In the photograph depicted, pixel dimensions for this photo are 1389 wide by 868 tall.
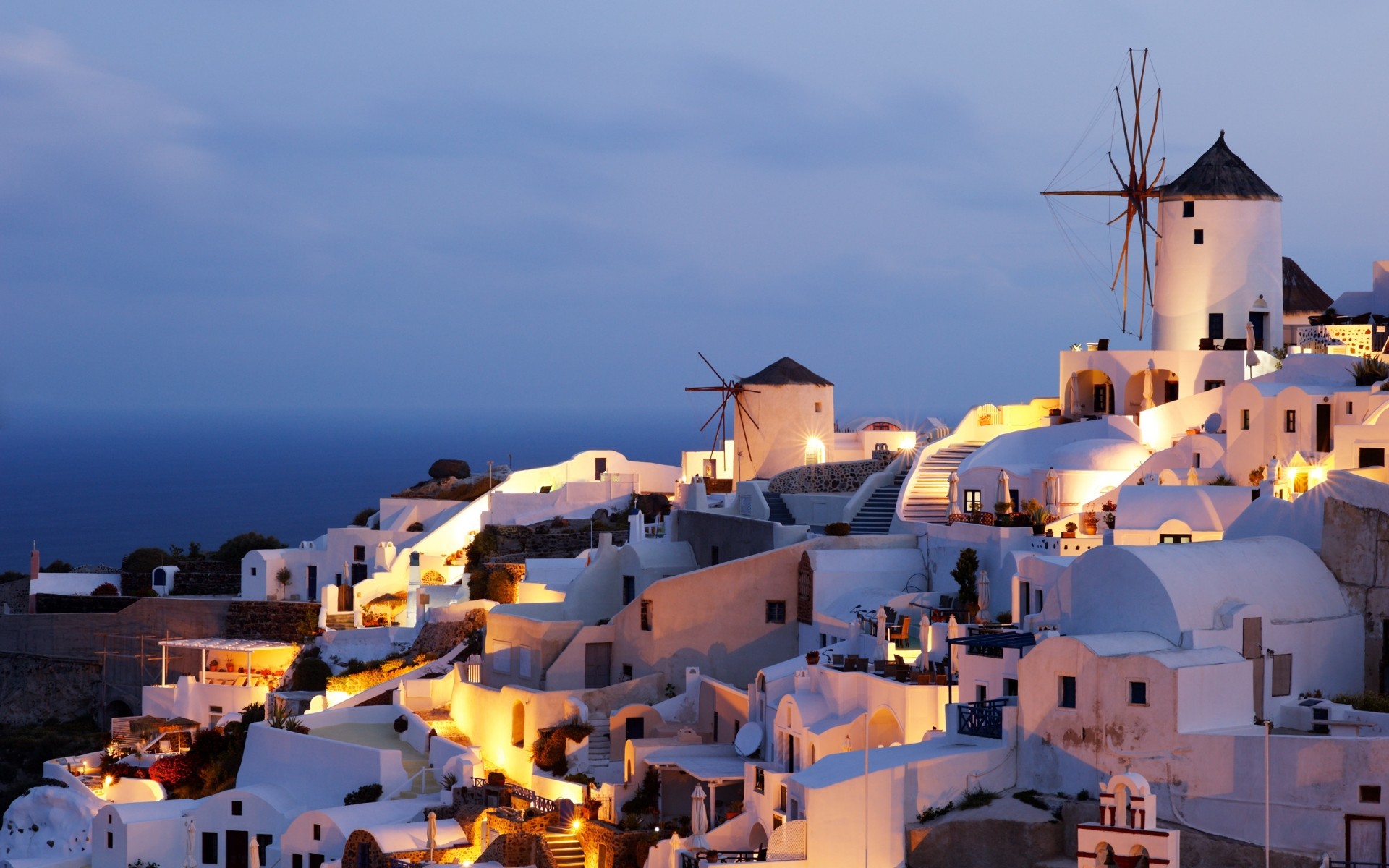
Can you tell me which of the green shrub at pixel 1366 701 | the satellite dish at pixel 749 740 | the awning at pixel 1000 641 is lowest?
the satellite dish at pixel 749 740

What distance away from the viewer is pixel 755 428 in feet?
165

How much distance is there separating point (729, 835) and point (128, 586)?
109ft

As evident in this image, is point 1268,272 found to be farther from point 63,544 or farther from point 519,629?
point 63,544

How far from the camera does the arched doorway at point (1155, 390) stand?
39.9 m

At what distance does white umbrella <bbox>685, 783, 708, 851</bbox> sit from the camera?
2752 centimetres

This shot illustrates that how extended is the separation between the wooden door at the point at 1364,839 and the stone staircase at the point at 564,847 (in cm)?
1199

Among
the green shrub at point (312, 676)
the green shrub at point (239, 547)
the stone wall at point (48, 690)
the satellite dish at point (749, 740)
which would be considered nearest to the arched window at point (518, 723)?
the satellite dish at point (749, 740)

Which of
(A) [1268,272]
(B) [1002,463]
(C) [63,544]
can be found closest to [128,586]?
(B) [1002,463]

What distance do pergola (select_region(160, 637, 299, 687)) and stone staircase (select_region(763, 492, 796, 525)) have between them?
42.1ft

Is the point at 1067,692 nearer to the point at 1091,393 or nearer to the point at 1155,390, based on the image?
the point at 1155,390

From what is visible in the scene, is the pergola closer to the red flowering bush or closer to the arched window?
the red flowering bush

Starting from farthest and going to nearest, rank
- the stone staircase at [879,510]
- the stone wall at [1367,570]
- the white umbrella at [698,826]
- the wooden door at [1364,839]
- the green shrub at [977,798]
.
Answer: the stone staircase at [879,510] → the white umbrella at [698,826] → the stone wall at [1367,570] → the green shrub at [977,798] → the wooden door at [1364,839]

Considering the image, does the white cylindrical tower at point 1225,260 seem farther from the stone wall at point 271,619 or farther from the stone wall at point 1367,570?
the stone wall at point 271,619

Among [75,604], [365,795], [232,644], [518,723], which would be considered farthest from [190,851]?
[75,604]
